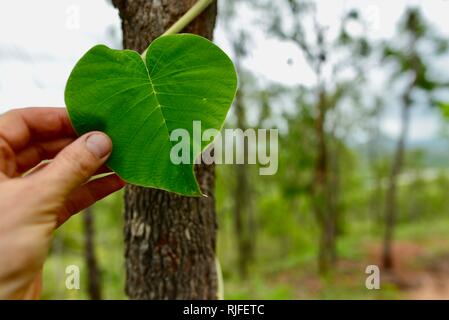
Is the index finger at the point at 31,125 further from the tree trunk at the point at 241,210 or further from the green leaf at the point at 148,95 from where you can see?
the tree trunk at the point at 241,210

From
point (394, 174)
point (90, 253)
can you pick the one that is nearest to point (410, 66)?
point (394, 174)

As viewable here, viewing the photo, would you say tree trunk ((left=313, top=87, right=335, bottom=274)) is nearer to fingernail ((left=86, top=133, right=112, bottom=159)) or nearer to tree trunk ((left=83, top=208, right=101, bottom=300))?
tree trunk ((left=83, top=208, right=101, bottom=300))

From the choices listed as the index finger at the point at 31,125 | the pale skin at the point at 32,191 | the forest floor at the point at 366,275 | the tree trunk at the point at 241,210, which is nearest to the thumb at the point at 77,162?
the pale skin at the point at 32,191

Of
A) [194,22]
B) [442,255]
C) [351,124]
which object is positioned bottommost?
[194,22]

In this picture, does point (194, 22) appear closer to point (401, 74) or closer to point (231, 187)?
point (401, 74)

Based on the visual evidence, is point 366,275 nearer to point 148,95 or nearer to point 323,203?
point 323,203

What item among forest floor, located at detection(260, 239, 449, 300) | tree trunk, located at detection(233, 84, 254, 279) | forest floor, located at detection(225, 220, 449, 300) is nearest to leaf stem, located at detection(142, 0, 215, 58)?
forest floor, located at detection(225, 220, 449, 300)

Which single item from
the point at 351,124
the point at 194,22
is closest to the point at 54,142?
the point at 194,22

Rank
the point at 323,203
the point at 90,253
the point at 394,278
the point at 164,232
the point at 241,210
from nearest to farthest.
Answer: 1. the point at 164,232
2. the point at 90,253
3. the point at 323,203
4. the point at 394,278
5. the point at 241,210
